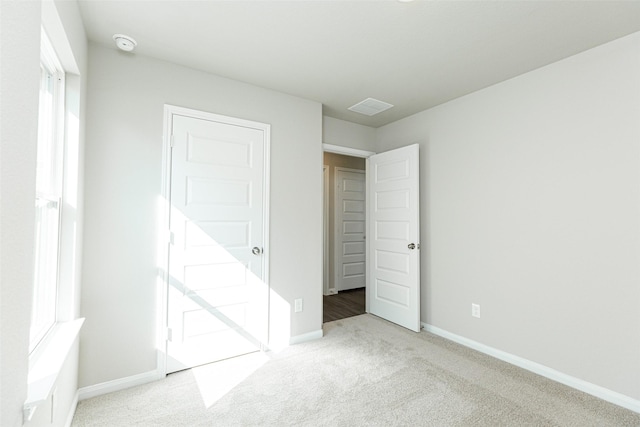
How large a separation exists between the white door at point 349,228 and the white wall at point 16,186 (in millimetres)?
4474

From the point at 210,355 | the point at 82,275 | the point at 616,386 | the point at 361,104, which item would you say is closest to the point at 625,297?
the point at 616,386

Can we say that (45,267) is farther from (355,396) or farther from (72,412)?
(355,396)

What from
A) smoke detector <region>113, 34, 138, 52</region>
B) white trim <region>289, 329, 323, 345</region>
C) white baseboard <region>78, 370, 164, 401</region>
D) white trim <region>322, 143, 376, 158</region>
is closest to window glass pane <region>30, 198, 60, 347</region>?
white baseboard <region>78, 370, 164, 401</region>

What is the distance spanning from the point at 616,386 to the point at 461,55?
8.65ft

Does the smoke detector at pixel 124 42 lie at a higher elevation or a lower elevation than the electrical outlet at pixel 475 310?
higher

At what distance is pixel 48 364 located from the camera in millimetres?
1364

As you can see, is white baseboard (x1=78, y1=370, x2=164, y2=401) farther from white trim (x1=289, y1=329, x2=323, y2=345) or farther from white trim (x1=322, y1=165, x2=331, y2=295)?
white trim (x1=322, y1=165, x2=331, y2=295)

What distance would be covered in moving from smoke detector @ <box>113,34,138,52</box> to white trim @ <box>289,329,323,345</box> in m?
2.85

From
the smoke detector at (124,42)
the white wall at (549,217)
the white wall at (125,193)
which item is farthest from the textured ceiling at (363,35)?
the white wall at (549,217)

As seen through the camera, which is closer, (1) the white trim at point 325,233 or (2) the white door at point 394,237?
(2) the white door at point 394,237

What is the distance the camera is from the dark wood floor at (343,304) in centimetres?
400

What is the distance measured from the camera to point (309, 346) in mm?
3002

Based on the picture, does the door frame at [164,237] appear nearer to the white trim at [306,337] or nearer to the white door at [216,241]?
the white door at [216,241]

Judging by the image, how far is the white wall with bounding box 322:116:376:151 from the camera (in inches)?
146
